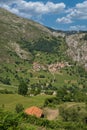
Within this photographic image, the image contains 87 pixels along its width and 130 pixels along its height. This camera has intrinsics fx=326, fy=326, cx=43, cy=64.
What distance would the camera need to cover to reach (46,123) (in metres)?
87.2

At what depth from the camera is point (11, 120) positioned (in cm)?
2353

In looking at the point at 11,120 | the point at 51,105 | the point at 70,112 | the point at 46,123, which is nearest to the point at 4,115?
the point at 11,120

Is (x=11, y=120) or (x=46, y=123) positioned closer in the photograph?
(x=11, y=120)

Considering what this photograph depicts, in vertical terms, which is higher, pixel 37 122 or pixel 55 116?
pixel 37 122

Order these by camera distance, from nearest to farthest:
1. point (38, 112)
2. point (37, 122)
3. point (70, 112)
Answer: point (37, 122), point (70, 112), point (38, 112)

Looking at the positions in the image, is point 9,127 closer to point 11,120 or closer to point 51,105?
point 11,120

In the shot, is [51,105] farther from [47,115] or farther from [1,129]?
[1,129]

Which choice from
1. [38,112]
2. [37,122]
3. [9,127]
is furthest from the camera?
[38,112]

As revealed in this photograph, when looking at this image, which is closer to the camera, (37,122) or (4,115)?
(4,115)

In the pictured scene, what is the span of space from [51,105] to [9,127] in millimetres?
159572

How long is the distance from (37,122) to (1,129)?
197ft

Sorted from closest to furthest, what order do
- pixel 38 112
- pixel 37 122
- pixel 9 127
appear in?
pixel 9 127 → pixel 37 122 → pixel 38 112

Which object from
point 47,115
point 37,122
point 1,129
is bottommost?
point 47,115

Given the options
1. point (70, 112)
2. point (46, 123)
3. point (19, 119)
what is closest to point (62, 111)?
point (70, 112)
